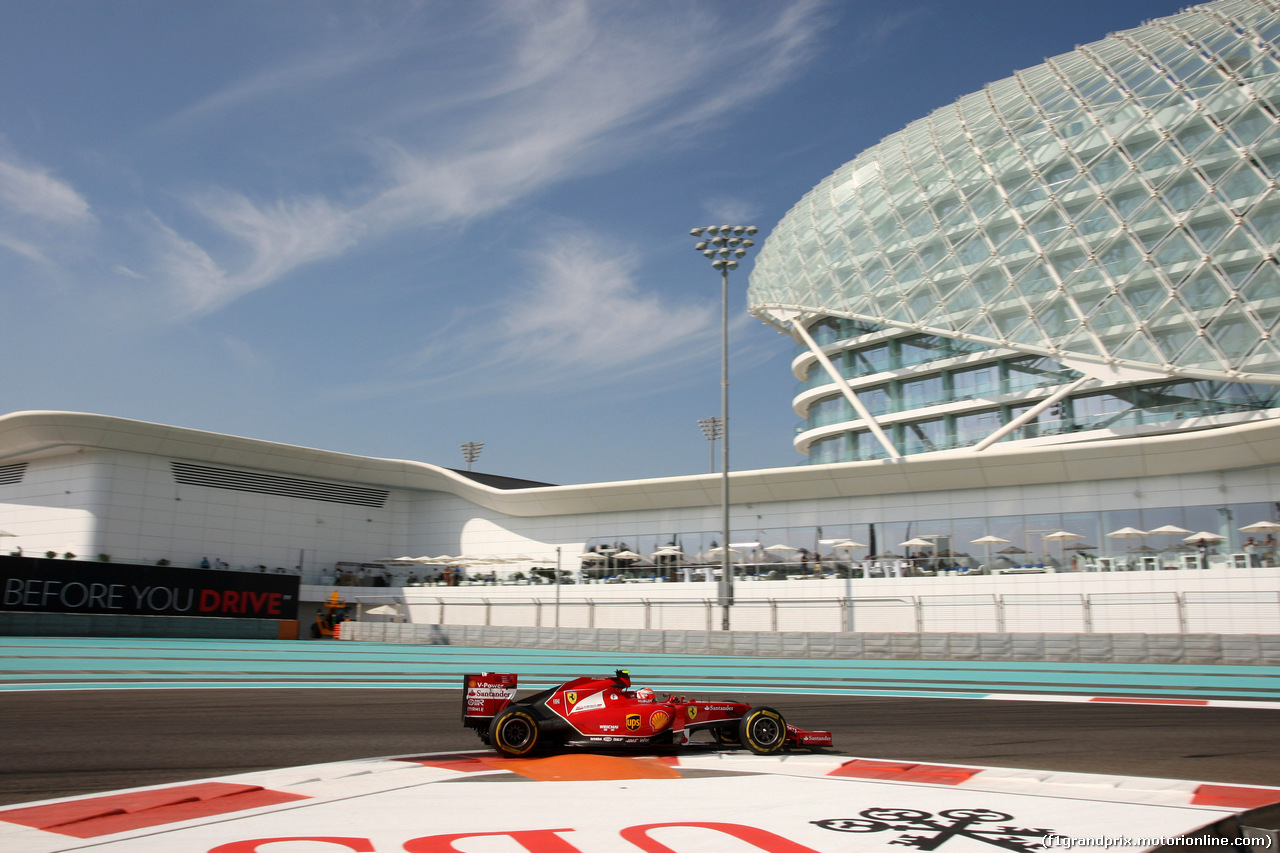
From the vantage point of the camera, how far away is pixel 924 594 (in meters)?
36.1

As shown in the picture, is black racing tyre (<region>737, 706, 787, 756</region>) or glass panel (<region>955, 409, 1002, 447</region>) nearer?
black racing tyre (<region>737, 706, 787, 756</region>)

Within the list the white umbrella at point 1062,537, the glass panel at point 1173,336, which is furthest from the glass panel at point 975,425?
the glass panel at point 1173,336

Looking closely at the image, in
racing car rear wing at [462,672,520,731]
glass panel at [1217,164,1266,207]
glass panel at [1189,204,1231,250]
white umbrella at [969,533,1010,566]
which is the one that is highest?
glass panel at [1217,164,1266,207]

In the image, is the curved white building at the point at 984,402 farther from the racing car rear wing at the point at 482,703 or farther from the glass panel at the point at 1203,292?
the racing car rear wing at the point at 482,703

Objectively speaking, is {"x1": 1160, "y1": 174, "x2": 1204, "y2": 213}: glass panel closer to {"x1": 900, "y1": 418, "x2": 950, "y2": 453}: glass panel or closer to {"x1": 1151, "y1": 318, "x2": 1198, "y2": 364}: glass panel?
{"x1": 1151, "y1": 318, "x2": 1198, "y2": 364}: glass panel

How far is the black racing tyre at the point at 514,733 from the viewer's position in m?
8.75

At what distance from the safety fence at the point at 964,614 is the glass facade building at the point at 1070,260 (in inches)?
418

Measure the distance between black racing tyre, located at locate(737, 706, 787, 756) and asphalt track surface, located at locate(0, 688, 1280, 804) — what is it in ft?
3.11

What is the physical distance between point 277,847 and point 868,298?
143 feet

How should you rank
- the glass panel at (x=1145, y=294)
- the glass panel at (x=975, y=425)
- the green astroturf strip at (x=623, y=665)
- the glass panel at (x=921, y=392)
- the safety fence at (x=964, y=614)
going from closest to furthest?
the green astroturf strip at (x=623, y=665) < the safety fence at (x=964, y=614) < the glass panel at (x=1145, y=294) < the glass panel at (x=975, y=425) < the glass panel at (x=921, y=392)

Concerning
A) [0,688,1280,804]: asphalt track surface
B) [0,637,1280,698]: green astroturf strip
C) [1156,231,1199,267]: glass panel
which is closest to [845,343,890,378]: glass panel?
[1156,231,1199,267]: glass panel

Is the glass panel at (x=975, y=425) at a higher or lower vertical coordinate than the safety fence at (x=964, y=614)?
higher

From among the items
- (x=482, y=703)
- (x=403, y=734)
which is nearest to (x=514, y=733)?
(x=482, y=703)

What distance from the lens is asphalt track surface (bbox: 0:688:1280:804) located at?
7.94 metres
